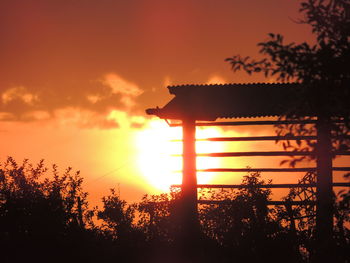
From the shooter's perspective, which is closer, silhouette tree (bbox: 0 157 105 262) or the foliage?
the foliage

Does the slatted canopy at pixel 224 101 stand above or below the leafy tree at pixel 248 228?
above

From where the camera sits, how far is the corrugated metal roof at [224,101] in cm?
1391

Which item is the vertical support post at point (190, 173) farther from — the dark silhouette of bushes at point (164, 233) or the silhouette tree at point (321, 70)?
the silhouette tree at point (321, 70)

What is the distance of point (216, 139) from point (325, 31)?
6731 millimetres

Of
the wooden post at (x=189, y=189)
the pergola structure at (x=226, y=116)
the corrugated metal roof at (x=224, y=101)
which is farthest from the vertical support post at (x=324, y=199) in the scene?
the wooden post at (x=189, y=189)

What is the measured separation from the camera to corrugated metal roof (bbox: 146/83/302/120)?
→ 13914mm

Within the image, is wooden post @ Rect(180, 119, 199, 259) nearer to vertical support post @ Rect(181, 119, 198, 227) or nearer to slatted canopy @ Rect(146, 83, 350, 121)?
vertical support post @ Rect(181, 119, 198, 227)

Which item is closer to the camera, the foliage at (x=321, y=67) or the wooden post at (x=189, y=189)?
the foliage at (x=321, y=67)

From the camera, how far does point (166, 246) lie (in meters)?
13.7

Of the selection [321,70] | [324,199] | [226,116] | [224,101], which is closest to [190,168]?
[226,116]

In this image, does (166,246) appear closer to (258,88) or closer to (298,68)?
(258,88)

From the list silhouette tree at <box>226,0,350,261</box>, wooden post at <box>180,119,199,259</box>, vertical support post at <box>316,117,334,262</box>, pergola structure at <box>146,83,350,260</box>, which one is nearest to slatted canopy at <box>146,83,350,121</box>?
pergola structure at <box>146,83,350,260</box>

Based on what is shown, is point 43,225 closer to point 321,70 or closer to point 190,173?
point 190,173

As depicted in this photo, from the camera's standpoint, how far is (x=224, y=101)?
14.5m
